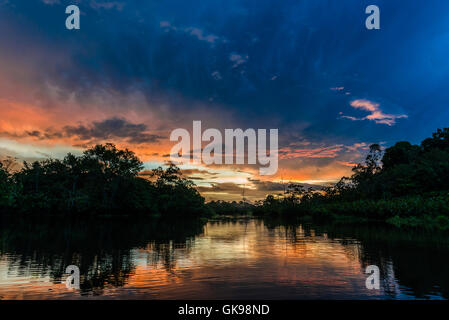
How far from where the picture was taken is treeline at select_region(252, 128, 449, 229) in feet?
158

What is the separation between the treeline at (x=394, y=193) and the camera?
48228 mm

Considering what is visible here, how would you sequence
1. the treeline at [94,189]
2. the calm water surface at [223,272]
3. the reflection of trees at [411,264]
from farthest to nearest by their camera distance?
the treeline at [94,189]
the reflection of trees at [411,264]
the calm water surface at [223,272]

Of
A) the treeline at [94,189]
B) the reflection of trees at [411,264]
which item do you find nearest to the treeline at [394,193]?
the reflection of trees at [411,264]

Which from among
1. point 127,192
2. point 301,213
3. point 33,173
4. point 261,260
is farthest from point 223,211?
point 261,260

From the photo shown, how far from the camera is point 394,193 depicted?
72562 millimetres

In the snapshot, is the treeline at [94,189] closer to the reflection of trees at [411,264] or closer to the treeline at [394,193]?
the treeline at [394,193]

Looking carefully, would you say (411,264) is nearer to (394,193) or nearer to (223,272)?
(223,272)

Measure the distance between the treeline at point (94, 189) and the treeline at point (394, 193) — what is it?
36101 mm

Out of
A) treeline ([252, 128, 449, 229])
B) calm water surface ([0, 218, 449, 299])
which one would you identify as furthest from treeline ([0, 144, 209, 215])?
calm water surface ([0, 218, 449, 299])

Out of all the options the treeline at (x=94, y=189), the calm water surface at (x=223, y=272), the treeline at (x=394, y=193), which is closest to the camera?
the calm water surface at (x=223, y=272)

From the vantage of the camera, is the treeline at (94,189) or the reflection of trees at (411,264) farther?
the treeline at (94,189)

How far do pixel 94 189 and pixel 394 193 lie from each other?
7245 centimetres

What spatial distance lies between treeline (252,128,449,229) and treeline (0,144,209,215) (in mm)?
36101
